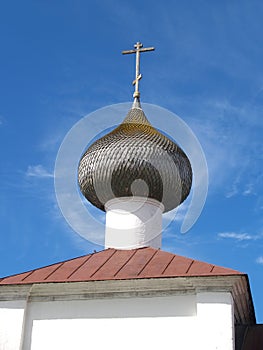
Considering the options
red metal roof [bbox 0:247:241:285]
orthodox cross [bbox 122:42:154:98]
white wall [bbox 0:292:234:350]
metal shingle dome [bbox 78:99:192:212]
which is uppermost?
orthodox cross [bbox 122:42:154:98]

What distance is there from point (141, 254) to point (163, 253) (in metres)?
0.35

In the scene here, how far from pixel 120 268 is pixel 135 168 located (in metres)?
1.96

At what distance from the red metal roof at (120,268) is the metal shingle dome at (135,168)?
120 cm

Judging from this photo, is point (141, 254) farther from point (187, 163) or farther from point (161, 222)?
point (187, 163)

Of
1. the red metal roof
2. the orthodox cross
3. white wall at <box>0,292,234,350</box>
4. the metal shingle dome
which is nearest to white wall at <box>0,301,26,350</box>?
white wall at <box>0,292,234,350</box>

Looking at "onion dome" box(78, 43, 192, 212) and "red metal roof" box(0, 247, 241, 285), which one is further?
"onion dome" box(78, 43, 192, 212)

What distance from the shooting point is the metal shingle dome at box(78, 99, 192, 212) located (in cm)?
1049

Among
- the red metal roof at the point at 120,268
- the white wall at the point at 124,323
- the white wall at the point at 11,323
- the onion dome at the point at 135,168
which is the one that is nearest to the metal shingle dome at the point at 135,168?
the onion dome at the point at 135,168

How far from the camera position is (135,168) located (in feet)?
34.3

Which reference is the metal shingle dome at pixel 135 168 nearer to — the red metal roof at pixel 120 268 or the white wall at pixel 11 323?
the red metal roof at pixel 120 268

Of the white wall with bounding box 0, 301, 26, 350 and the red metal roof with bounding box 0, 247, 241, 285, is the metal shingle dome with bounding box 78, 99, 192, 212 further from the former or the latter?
the white wall with bounding box 0, 301, 26, 350

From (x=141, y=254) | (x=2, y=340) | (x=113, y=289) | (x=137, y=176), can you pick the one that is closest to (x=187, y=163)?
(x=137, y=176)

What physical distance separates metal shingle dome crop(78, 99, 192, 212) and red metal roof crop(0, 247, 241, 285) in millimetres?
1196

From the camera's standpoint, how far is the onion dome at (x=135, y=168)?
10.5m
